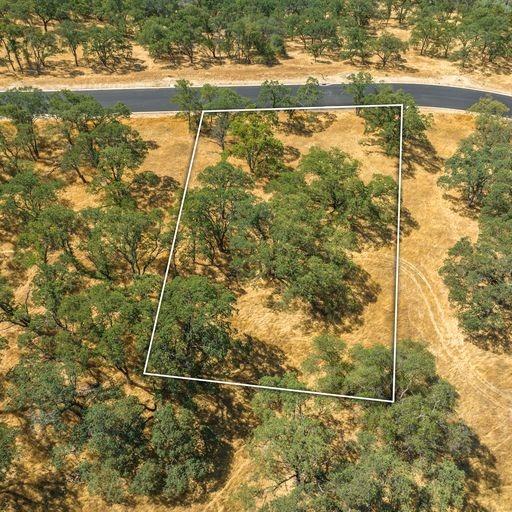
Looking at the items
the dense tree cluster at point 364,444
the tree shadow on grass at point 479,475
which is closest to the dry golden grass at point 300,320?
the dense tree cluster at point 364,444

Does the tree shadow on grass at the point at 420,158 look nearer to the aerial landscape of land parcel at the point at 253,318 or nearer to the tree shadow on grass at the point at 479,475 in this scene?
the aerial landscape of land parcel at the point at 253,318

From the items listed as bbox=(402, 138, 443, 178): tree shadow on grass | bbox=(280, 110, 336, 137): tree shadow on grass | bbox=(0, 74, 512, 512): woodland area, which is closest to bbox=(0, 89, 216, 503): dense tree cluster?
bbox=(0, 74, 512, 512): woodland area

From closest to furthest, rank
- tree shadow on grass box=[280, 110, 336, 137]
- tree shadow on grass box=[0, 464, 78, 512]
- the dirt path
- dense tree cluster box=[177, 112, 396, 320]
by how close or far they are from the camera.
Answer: tree shadow on grass box=[0, 464, 78, 512] < the dirt path < dense tree cluster box=[177, 112, 396, 320] < tree shadow on grass box=[280, 110, 336, 137]

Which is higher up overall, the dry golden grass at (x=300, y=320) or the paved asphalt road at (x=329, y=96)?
the paved asphalt road at (x=329, y=96)

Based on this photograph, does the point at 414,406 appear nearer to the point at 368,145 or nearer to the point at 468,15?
the point at 368,145

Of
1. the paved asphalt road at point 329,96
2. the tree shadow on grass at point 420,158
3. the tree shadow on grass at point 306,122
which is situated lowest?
the tree shadow on grass at point 420,158

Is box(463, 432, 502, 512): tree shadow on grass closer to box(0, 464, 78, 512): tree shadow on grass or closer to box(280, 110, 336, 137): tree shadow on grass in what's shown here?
box(0, 464, 78, 512): tree shadow on grass
